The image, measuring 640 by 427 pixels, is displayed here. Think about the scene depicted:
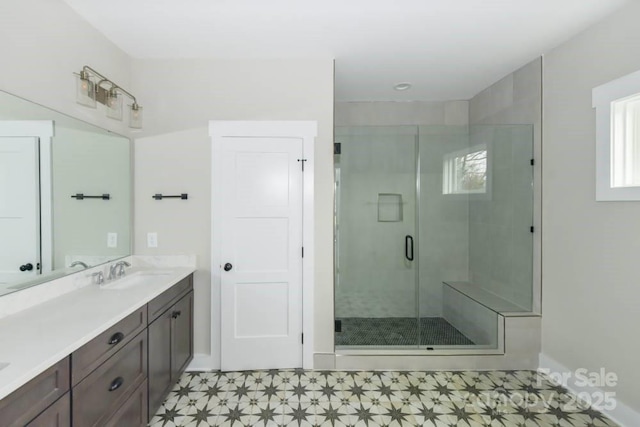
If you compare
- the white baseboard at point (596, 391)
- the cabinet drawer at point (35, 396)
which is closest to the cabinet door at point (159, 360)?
the cabinet drawer at point (35, 396)

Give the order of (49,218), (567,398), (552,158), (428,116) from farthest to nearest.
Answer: (428,116) → (552,158) → (567,398) → (49,218)

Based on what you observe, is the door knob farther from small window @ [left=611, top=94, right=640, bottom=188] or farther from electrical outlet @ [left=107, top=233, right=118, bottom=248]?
small window @ [left=611, top=94, right=640, bottom=188]

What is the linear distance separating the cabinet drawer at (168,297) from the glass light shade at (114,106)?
1.35 metres

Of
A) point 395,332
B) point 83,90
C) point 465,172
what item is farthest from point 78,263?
point 465,172

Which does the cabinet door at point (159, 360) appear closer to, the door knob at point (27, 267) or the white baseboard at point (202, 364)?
the white baseboard at point (202, 364)

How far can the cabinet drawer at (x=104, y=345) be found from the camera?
129 centimetres

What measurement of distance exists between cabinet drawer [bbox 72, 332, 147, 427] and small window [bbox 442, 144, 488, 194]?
2916mm

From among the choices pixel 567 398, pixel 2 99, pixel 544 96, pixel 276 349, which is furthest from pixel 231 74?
pixel 567 398

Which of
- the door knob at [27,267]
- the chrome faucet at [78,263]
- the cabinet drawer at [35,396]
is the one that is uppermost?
the door knob at [27,267]

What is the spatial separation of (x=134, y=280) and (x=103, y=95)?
1371 millimetres

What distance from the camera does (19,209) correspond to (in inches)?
63.7

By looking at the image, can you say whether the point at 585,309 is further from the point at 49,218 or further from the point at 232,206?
the point at 49,218

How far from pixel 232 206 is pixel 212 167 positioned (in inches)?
14.5

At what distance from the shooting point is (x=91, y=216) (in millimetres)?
2193
